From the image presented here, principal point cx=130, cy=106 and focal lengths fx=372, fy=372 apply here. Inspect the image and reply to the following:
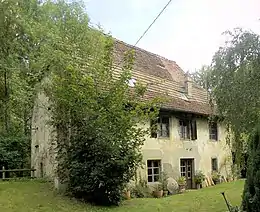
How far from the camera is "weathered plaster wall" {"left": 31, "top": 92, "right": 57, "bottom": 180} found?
630 inches

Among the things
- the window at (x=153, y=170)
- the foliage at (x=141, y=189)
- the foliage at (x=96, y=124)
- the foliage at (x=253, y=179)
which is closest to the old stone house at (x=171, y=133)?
the window at (x=153, y=170)

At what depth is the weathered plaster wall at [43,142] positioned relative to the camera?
16.0 meters

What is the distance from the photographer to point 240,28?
1018 cm

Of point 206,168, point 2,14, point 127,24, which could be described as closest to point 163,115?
point 206,168

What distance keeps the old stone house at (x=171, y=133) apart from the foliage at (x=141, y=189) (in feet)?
1.51

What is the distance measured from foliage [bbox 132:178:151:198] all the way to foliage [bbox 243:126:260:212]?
9700 millimetres

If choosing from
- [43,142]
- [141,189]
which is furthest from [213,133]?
[43,142]

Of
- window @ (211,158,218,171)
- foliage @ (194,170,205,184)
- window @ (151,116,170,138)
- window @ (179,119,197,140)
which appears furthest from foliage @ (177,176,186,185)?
window @ (211,158,218,171)

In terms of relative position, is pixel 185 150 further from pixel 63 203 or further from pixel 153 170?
pixel 63 203

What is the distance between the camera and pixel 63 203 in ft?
42.7

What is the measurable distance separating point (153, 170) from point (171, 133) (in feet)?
7.89

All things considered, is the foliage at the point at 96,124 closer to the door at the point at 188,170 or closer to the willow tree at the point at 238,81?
the willow tree at the point at 238,81

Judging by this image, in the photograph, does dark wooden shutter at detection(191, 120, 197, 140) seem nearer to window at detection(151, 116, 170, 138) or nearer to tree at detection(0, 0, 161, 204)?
window at detection(151, 116, 170, 138)

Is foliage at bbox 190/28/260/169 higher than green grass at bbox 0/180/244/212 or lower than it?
higher
